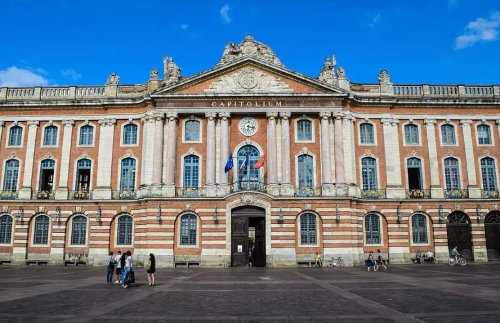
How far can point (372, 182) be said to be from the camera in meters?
38.9

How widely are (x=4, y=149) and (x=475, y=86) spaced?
45672 mm

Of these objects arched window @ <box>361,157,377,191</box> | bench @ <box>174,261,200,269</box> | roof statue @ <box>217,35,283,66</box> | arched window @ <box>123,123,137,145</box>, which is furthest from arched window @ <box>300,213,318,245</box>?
arched window @ <box>123,123,137,145</box>

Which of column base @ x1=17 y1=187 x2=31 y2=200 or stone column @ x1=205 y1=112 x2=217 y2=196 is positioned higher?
stone column @ x1=205 y1=112 x2=217 y2=196

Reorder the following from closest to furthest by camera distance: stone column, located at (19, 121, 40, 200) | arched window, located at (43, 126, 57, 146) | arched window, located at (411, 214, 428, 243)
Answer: arched window, located at (411, 214, 428, 243)
stone column, located at (19, 121, 40, 200)
arched window, located at (43, 126, 57, 146)

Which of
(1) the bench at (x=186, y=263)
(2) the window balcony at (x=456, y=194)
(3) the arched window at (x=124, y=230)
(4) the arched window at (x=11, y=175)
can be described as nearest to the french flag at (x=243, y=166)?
(1) the bench at (x=186, y=263)

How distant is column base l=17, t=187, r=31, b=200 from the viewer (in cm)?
3856

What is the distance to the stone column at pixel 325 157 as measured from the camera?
120 ft

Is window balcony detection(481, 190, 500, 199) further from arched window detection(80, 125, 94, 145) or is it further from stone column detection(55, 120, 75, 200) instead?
stone column detection(55, 120, 75, 200)

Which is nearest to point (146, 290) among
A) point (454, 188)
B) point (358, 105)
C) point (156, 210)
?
point (156, 210)

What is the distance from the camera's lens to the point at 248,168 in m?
37.5

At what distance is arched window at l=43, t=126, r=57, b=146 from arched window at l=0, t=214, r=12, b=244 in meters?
7.50

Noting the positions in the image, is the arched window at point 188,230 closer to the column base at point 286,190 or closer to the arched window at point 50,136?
the column base at point 286,190

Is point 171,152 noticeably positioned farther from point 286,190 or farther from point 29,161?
point 29,161

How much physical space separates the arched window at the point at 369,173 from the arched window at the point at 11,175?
3228cm
